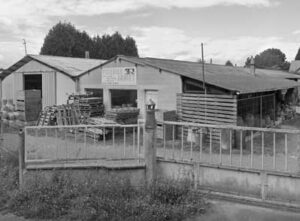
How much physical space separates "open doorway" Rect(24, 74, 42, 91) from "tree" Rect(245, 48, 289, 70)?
66315 mm

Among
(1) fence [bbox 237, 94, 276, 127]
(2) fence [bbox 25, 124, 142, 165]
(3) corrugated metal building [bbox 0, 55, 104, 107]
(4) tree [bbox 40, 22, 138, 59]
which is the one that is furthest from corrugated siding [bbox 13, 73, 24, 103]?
(4) tree [bbox 40, 22, 138, 59]

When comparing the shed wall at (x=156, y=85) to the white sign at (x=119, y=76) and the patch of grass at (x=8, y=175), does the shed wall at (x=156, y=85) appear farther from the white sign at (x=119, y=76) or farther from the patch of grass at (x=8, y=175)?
the patch of grass at (x=8, y=175)

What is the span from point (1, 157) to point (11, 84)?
14619 mm

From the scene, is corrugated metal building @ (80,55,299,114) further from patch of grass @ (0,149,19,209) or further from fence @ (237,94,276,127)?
patch of grass @ (0,149,19,209)

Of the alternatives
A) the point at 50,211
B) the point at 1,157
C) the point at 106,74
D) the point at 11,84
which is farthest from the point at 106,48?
the point at 50,211

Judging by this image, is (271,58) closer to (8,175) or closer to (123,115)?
(123,115)

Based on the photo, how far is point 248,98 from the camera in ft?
51.9

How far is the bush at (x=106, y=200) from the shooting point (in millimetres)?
5742

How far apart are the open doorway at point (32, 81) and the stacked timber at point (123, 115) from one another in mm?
8449

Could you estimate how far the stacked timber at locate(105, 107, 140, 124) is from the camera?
51.2 feet

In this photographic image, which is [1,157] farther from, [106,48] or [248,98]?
[106,48]

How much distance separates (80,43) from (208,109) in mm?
39209

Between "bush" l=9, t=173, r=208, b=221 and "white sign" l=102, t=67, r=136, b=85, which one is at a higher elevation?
"white sign" l=102, t=67, r=136, b=85

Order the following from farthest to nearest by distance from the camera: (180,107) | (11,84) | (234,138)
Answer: (11,84) → (180,107) → (234,138)
